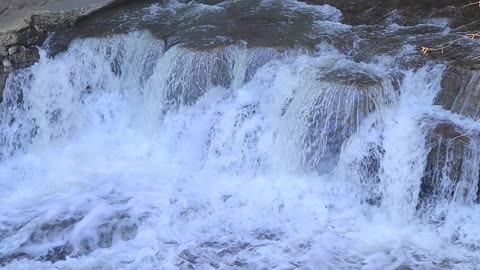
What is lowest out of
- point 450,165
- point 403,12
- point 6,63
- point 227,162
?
point 227,162

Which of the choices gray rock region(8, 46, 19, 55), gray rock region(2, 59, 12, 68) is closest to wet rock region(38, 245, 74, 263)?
gray rock region(2, 59, 12, 68)

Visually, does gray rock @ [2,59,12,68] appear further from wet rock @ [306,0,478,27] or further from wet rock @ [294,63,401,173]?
wet rock @ [306,0,478,27]

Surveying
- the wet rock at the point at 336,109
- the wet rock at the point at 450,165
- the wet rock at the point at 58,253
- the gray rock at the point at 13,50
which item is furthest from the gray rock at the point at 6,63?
the wet rock at the point at 450,165

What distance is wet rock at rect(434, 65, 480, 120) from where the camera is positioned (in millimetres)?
5090

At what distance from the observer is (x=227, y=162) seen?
19.8 feet

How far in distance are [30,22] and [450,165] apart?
18.1ft

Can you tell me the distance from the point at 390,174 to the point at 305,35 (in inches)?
92.8

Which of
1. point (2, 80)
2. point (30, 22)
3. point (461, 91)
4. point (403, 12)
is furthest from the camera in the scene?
point (30, 22)

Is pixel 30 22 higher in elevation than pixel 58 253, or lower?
higher

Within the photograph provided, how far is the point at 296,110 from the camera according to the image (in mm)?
5742

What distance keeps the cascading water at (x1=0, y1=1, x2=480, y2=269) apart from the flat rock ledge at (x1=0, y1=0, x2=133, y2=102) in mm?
165

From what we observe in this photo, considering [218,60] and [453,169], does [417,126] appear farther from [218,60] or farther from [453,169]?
[218,60]

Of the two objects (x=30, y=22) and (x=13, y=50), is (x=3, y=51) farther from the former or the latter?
(x=30, y=22)

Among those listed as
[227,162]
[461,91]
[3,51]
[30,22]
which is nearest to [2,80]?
[3,51]
